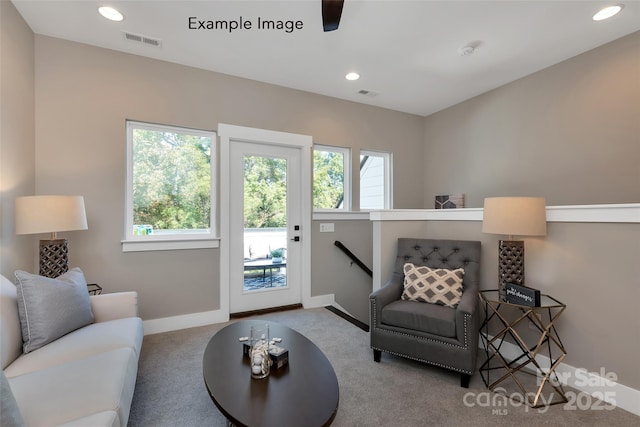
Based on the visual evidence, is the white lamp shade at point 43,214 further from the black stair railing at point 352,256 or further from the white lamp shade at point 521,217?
the white lamp shade at point 521,217

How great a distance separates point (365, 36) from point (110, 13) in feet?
7.03

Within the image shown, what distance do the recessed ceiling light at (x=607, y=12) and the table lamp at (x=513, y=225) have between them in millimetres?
1621

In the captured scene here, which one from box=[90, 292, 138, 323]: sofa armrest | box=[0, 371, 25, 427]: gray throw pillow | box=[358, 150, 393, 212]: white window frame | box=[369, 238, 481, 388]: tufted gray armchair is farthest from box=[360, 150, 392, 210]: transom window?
box=[0, 371, 25, 427]: gray throw pillow

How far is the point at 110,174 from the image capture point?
2.93 m

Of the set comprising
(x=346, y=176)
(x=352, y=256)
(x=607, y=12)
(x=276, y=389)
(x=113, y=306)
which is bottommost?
(x=276, y=389)

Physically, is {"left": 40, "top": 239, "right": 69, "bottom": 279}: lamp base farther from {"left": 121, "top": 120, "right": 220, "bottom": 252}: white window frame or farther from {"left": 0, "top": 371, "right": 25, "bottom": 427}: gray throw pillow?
{"left": 0, "top": 371, "right": 25, "bottom": 427}: gray throw pillow

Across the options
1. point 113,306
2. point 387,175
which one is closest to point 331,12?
point 113,306

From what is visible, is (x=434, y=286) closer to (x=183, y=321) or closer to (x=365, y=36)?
(x=365, y=36)

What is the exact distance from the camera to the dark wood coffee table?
1206 mm

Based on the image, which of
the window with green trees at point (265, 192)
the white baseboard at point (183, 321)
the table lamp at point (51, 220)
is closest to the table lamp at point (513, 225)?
the window with green trees at point (265, 192)

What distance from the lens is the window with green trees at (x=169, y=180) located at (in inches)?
122

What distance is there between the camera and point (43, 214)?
7.22ft

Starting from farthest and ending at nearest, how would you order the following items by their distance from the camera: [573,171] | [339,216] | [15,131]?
1. [339,216]
2. [573,171]
3. [15,131]

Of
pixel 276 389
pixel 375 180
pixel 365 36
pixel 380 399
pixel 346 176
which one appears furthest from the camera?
pixel 375 180
